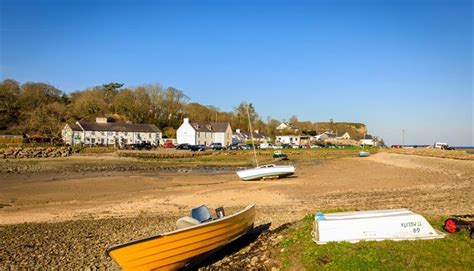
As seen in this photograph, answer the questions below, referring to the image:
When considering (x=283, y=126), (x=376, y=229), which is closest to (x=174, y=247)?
(x=376, y=229)

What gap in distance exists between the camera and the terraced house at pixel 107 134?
88375 mm

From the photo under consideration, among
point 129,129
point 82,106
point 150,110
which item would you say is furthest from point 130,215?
point 82,106

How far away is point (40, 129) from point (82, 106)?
63.9 feet

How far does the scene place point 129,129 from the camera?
313 ft

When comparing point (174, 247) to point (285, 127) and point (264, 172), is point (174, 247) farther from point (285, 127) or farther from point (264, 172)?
point (285, 127)

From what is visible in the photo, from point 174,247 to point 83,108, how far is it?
11262cm

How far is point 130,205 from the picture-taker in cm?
1920

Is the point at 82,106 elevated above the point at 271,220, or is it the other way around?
the point at 82,106

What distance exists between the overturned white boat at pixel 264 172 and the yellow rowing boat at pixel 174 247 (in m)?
19.2

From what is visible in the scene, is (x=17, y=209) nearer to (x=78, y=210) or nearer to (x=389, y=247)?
(x=78, y=210)

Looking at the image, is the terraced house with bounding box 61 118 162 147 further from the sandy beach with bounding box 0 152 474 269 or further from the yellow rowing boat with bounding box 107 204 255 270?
the yellow rowing boat with bounding box 107 204 255 270

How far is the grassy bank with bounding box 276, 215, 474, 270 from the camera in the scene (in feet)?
26.1

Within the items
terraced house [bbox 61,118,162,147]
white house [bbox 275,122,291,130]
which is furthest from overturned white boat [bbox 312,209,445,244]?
white house [bbox 275,122,291,130]

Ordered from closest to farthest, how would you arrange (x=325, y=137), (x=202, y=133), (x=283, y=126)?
(x=202, y=133) < (x=325, y=137) < (x=283, y=126)
